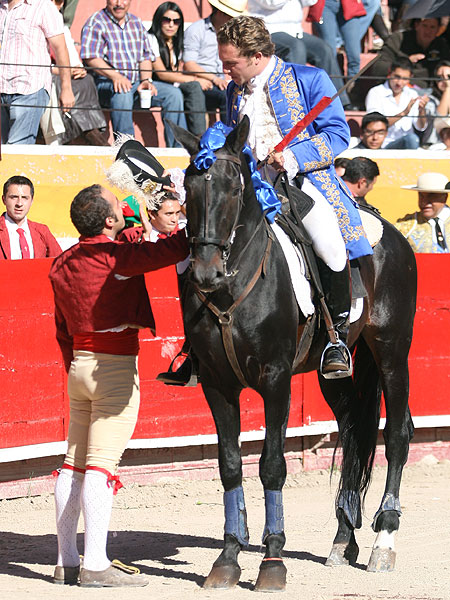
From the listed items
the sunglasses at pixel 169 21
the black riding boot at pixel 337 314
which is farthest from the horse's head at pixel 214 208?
the sunglasses at pixel 169 21

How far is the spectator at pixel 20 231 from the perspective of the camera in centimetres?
743

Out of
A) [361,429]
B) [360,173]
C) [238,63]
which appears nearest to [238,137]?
[238,63]

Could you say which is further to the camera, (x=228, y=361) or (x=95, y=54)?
(x=95, y=54)

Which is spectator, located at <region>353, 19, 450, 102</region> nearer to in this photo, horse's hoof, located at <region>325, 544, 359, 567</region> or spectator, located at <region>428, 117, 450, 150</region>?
spectator, located at <region>428, 117, 450, 150</region>

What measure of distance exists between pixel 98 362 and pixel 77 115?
5.55 metres

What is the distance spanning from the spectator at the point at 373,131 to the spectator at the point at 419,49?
4.41ft

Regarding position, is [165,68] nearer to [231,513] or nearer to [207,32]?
[207,32]

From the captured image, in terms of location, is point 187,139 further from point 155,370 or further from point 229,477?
point 155,370

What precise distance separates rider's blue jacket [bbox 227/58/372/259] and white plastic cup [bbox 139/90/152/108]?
16.1 ft

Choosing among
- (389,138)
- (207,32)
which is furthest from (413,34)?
(207,32)

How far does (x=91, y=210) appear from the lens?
472cm

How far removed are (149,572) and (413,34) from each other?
30.0 feet

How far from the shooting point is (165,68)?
10430 millimetres

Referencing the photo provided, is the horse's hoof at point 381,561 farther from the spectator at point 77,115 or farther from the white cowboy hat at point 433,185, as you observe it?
the spectator at point 77,115
